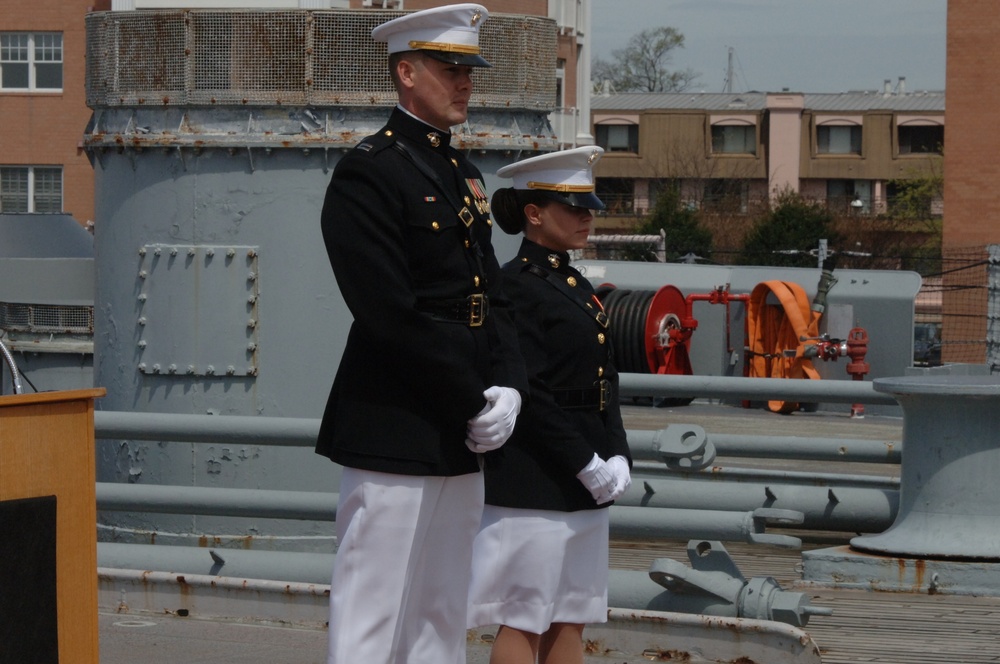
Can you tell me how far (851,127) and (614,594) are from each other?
264 ft

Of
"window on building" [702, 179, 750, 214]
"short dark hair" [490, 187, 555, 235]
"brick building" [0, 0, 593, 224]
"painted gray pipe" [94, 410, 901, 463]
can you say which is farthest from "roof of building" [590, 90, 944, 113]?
"short dark hair" [490, 187, 555, 235]

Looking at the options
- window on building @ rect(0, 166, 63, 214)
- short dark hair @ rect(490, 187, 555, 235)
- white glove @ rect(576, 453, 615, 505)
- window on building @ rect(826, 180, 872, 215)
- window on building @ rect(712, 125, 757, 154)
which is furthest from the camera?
window on building @ rect(712, 125, 757, 154)

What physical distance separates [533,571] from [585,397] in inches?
19.7

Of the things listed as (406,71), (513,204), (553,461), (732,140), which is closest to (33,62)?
(513,204)

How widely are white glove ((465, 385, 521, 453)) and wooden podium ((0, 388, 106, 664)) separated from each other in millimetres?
833

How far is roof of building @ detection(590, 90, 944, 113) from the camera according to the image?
84500 millimetres

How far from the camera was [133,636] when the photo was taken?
5664mm

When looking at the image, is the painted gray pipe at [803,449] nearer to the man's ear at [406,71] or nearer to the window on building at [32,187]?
the man's ear at [406,71]

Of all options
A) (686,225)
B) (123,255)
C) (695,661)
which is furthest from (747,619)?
(686,225)

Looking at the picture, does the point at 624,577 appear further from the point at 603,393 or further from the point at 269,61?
the point at 269,61

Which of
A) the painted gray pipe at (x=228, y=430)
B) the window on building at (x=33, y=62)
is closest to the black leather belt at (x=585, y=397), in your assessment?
the painted gray pipe at (x=228, y=430)

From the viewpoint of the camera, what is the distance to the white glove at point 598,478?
428 centimetres

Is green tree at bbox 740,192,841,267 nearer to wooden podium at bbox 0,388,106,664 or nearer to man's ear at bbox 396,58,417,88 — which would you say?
man's ear at bbox 396,58,417,88

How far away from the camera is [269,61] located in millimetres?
6543
